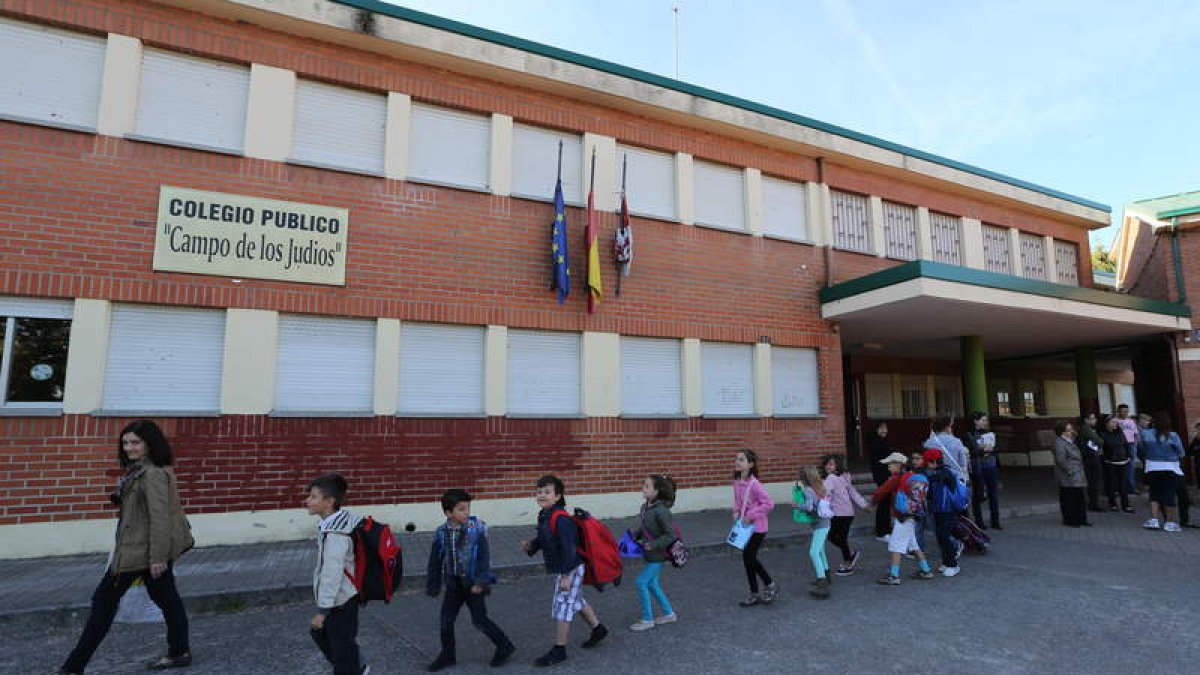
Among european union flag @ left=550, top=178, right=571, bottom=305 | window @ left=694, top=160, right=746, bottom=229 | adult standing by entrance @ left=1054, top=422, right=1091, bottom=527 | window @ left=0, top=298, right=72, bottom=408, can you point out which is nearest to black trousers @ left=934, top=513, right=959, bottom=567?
adult standing by entrance @ left=1054, top=422, right=1091, bottom=527

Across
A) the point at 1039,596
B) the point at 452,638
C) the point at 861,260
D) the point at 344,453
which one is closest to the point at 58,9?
the point at 344,453

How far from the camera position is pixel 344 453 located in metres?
8.65

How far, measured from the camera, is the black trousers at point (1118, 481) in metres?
11.5

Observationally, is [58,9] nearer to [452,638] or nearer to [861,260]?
[452,638]

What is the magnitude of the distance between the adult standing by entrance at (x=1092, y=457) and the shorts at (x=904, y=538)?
696cm

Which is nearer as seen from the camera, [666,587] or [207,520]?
[666,587]

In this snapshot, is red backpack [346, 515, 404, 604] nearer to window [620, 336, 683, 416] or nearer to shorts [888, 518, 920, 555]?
shorts [888, 518, 920, 555]

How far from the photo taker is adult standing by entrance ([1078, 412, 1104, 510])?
1128cm

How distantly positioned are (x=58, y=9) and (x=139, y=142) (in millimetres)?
1804

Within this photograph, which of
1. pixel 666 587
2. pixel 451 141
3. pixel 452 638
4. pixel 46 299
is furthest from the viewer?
pixel 451 141

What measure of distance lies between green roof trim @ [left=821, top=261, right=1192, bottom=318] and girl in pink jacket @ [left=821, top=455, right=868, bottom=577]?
4791 millimetres

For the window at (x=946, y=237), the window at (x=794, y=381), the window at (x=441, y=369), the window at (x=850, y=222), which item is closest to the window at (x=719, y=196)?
the window at (x=850, y=222)

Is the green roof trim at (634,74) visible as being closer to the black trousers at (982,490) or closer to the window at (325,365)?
the window at (325,365)

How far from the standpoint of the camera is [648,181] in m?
11.6
